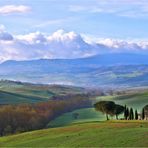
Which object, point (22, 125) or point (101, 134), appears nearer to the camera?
point (101, 134)

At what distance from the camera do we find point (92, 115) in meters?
194

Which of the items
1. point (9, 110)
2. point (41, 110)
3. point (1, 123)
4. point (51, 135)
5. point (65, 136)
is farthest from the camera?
point (41, 110)

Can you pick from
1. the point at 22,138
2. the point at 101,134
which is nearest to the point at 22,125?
the point at 22,138

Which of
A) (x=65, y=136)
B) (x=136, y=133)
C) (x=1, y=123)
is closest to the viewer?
(x=136, y=133)

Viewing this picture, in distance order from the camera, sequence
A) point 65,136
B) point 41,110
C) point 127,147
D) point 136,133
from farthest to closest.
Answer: point 41,110 < point 65,136 < point 136,133 < point 127,147

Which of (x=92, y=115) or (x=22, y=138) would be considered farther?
(x=92, y=115)

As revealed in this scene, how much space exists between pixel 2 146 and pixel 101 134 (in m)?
16.1

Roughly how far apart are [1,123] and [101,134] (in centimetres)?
9417

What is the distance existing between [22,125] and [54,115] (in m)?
44.3

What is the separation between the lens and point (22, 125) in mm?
154500

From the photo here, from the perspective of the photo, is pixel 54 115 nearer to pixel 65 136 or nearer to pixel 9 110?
pixel 9 110

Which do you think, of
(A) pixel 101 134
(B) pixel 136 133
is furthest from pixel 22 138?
(B) pixel 136 133

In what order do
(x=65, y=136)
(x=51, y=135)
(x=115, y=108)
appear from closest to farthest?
(x=65, y=136) → (x=51, y=135) → (x=115, y=108)

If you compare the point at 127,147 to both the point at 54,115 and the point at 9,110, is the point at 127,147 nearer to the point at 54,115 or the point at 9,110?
the point at 9,110
